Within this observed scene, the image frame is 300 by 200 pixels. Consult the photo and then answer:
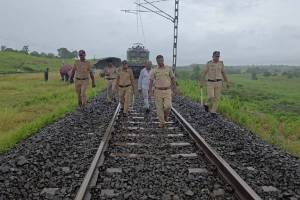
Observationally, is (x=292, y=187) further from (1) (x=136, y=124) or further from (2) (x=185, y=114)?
(2) (x=185, y=114)

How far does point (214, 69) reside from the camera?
46.2 ft

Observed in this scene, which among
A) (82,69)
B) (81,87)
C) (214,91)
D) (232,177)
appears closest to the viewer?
(232,177)

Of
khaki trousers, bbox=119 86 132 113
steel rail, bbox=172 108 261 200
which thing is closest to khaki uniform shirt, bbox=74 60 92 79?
khaki trousers, bbox=119 86 132 113

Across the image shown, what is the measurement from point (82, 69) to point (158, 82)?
504 cm

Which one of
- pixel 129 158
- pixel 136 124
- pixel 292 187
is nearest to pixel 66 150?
pixel 129 158

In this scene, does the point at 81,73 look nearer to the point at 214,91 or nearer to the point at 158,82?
the point at 214,91

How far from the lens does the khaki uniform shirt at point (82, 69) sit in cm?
1502

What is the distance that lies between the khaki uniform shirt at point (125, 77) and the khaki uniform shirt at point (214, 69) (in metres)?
2.46

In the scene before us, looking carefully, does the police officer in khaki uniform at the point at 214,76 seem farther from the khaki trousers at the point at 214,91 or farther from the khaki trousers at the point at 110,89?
the khaki trousers at the point at 110,89

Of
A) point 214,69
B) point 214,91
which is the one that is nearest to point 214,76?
point 214,69

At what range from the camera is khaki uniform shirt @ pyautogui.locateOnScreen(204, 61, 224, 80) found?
14023 mm

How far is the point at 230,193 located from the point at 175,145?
332cm

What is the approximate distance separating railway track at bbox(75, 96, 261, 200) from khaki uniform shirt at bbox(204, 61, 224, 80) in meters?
3.92

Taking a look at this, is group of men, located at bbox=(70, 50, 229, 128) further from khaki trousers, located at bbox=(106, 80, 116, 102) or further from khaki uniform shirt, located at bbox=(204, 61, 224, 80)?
khaki trousers, located at bbox=(106, 80, 116, 102)
